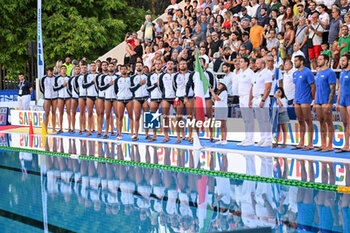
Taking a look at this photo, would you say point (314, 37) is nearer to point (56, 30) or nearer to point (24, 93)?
point (24, 93)

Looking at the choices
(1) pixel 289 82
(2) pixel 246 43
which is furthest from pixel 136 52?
(1) pixel 289 82

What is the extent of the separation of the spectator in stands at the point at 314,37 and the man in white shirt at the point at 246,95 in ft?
5.77

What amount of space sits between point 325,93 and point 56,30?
20242 mm

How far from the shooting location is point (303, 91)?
1023cm

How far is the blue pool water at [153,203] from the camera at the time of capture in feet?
18.5

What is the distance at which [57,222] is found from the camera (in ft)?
19.4

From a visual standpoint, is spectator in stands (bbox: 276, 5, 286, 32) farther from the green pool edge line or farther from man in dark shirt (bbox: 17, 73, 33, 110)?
man in dark shirt (bbox: 17, 73, 33, 110)

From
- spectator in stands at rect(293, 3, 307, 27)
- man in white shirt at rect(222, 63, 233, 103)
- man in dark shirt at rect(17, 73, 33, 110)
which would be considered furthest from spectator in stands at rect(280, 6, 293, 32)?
man in dark shirt at rect(17, 73, 33, 110)

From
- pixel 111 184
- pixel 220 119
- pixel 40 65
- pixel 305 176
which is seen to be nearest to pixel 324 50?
pixel 220 119

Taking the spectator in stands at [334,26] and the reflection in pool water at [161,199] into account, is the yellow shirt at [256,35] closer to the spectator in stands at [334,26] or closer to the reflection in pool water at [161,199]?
the spectator in stands at [334,26]

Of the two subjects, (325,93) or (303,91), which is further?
(303,91)

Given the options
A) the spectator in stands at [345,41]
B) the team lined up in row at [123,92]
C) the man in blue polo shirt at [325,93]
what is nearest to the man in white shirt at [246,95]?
the team lined up in row at [123,92]

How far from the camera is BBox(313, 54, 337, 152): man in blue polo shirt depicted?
973cm

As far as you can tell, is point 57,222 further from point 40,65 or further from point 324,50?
point 40,65
